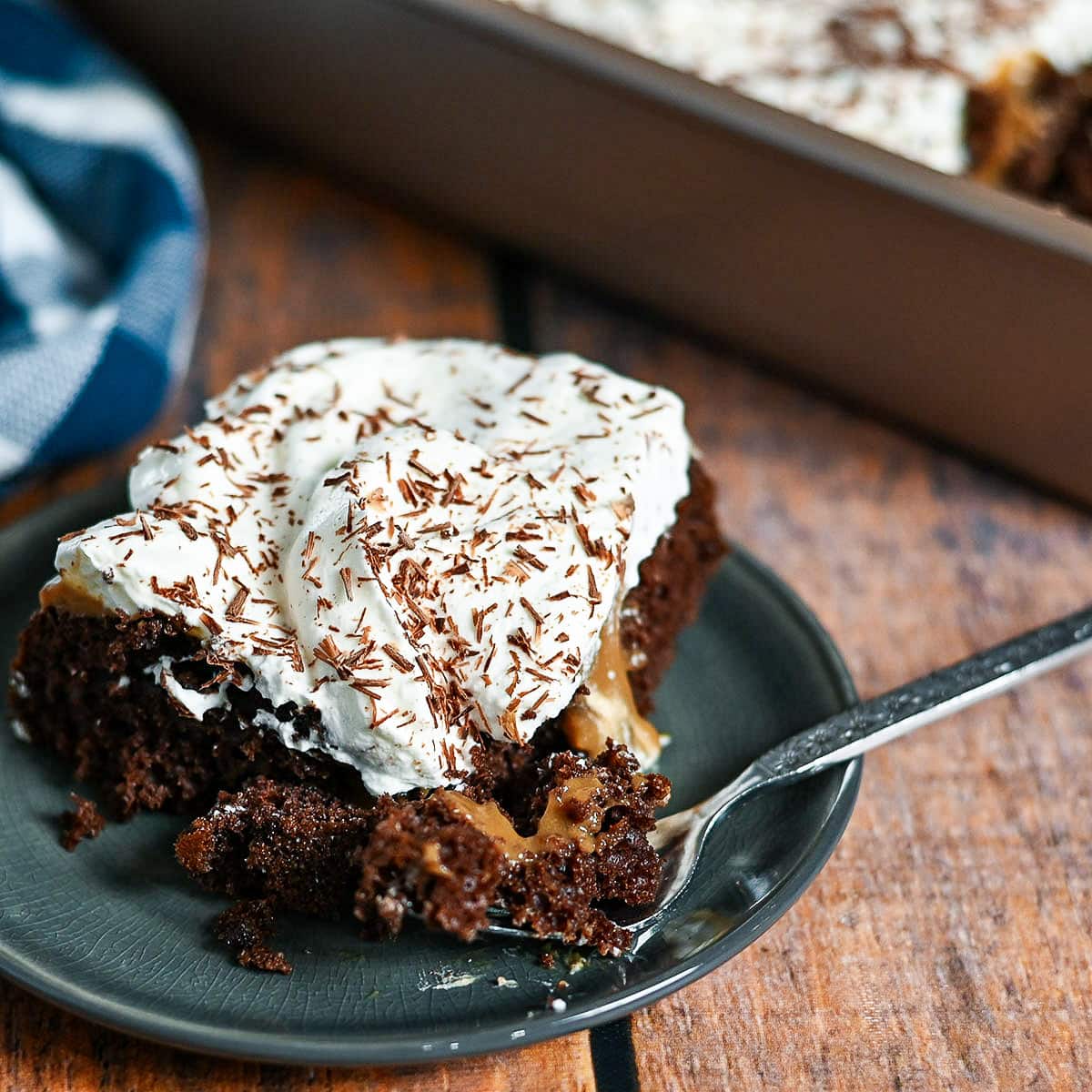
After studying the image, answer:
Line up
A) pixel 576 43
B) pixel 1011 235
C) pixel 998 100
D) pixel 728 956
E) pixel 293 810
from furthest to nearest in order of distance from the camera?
pixel 998 100 < pixel 576 43 < pixel 1011 235 < pixel 293 810 < pixel 728 956

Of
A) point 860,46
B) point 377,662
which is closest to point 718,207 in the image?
point 860,46

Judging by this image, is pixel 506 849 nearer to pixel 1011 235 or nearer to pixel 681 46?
pixel 1011 235

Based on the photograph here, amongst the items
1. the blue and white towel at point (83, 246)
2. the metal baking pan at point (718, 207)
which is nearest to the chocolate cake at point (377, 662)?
the blue and white towel at point (83, 246)

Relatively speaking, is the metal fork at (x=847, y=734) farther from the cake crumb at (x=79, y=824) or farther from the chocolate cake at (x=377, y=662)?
the cake crumb at (x=79, y=824)

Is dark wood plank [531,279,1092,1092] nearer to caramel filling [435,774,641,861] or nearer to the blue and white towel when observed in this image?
caramel filling [435,774,641,861]

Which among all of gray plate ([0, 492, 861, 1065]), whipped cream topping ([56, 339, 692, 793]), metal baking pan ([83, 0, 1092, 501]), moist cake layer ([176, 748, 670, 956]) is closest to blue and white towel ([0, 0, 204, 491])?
Result: metal baking pan ([83, 0, 1092, 501])

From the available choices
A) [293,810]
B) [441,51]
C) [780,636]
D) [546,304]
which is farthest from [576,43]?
[293,810]
